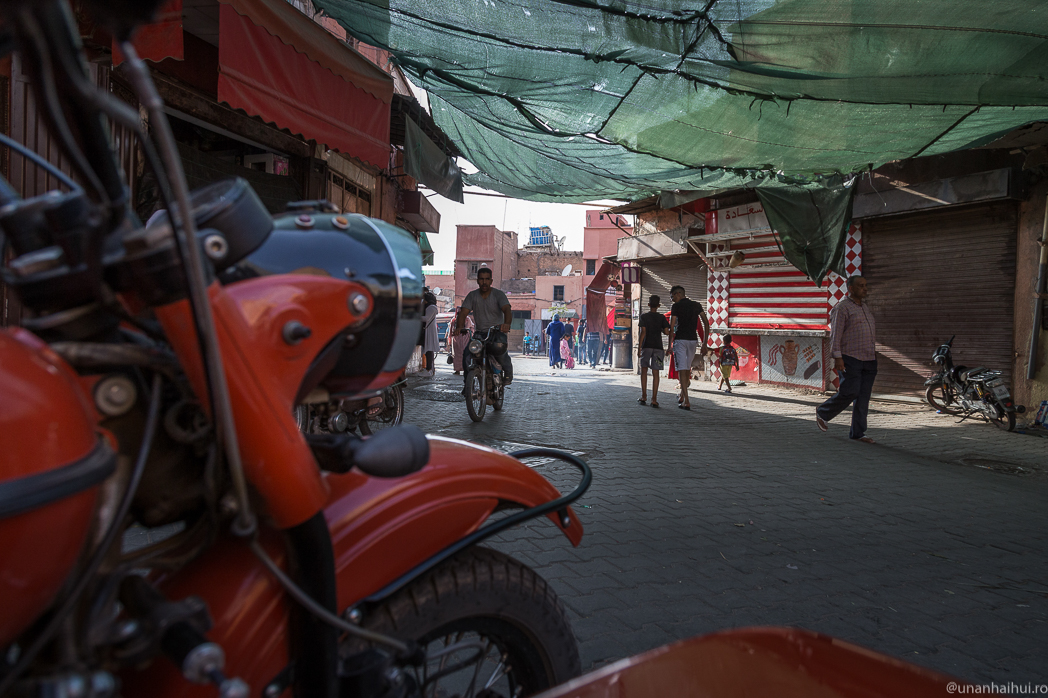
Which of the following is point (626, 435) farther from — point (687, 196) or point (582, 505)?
point (687, 196)

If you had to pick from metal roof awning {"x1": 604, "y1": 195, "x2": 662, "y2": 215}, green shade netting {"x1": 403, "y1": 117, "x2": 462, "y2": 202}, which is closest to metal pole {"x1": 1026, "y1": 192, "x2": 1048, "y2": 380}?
green shade netting {"x1": 403, "y1": 117, "x2": 462, "y2": 202}

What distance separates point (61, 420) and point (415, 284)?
0.70 metres

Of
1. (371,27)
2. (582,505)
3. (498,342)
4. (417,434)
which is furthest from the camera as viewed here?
(498,342)

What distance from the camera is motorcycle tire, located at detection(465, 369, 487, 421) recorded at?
299 inches

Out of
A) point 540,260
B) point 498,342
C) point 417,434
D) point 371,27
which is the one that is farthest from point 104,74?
point 540,260

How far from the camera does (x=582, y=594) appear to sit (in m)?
2.74

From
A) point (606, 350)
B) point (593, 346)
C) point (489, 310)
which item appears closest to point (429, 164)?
point (489, 310)

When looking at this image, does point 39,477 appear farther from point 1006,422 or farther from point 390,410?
point 1006,422

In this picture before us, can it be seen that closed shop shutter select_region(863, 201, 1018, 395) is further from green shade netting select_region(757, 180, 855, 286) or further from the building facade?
green shade netting select_region(757, 180, 855, 286)

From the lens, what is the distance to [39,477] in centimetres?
74

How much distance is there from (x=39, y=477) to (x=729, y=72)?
6.12m

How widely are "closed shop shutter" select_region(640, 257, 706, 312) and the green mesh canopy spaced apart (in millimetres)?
8211

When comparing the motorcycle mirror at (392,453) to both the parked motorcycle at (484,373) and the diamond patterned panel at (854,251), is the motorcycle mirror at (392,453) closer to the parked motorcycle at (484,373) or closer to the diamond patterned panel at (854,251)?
the parked motorcycle at (484,373)

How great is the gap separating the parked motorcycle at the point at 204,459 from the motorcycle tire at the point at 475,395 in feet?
20.4
